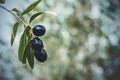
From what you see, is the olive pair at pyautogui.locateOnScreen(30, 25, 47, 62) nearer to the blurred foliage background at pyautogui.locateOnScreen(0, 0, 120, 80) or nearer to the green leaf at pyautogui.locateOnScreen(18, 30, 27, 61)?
the green leaf at pyautogui.locateOnScreen(18, 30, 27, 61)

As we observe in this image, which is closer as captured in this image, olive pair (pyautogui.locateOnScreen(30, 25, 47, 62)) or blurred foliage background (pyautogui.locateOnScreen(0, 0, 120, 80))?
olive pair (pyautogui.locateOnScreen(30, 25, 47, 62))

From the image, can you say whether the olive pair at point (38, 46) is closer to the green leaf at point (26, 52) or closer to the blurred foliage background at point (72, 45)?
the green leaf at point (26, 52)

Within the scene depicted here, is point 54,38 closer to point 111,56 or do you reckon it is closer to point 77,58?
point 77,58

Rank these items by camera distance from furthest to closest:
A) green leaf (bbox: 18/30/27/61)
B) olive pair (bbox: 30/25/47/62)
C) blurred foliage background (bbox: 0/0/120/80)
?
1. blurred foliage background (bbox: 0/0/120/80)
2. green leaf (bbox: 18/30/27/61)
3. olive pair (bbox: 30/25/47/62)

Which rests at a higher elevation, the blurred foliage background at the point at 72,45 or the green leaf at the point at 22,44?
the blurred foliage background at the point at 72,45

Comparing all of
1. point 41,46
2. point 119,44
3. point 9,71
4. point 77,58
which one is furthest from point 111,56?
point 41,46

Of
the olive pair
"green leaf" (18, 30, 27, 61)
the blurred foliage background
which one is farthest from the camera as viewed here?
the blurred foliage background

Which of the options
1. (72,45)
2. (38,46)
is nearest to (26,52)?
(38,46)

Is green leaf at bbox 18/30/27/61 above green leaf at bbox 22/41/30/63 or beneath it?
above

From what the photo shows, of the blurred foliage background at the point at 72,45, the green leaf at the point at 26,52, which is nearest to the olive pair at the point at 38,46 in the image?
the green leaf at the point at 26,52

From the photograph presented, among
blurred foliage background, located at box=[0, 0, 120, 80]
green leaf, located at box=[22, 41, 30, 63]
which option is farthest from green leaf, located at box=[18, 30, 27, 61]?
blurred foliage background, located at box=[0, 0, 120, 80]

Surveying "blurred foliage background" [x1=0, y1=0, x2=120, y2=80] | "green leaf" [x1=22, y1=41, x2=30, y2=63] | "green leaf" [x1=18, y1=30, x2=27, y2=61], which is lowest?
"green leaf" [x1=22, y1=41, x2=30, y2=63]
